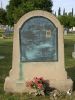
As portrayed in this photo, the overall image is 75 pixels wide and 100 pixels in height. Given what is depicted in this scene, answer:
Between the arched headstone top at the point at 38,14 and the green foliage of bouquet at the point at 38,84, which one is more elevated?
the arched headstone top at the point at 38,14

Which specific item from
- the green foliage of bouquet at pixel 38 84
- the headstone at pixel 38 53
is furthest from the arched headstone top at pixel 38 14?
the green foliage of bouquet at pixel 38 84

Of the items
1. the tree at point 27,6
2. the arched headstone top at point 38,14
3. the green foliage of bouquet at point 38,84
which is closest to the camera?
the green foliage of bouquet at point 38,84

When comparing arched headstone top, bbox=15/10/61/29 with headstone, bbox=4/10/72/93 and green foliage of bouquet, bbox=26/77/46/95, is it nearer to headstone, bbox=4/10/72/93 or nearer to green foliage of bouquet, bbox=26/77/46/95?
headstone, bbox=4/10/72/93

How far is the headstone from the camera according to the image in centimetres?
908

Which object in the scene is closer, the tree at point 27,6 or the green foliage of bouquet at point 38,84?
the green foliage of bouquet at point 38,84

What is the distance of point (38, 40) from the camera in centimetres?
915

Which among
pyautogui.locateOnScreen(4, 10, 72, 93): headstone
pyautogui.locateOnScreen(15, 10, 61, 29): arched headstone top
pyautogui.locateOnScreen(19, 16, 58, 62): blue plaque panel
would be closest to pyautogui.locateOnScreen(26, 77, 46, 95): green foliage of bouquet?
pyautogui.locateOnScreen(4, 10, 72, 93): headstone

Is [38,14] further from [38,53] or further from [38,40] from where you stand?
[38,53]

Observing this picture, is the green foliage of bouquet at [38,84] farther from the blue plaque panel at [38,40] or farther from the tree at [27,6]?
the tree at [27,6]

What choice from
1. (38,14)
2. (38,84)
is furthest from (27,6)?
(38,84)

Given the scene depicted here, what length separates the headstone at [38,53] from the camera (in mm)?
9078

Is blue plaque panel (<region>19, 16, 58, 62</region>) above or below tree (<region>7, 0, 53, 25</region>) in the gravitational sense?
below

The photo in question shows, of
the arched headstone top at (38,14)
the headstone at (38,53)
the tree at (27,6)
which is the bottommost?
the headstone at (38,53)

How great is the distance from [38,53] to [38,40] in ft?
1.08
